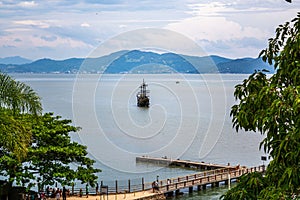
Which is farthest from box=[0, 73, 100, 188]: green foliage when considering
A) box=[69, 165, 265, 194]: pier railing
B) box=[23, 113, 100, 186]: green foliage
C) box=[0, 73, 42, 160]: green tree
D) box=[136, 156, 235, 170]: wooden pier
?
box=[136, 156, 235, 170]: wooden pier

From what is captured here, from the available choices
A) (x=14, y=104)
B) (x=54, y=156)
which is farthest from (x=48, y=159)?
(x=14, y=104)

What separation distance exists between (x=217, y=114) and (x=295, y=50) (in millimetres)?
87177

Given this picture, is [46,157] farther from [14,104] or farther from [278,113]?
[278,113]

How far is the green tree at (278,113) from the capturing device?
5668mm

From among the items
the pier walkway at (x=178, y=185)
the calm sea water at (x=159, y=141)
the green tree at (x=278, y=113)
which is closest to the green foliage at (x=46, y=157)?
the pier walkway at (x=178, y=185)

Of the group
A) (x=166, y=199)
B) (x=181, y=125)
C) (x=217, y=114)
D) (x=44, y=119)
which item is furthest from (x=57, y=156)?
(x=217, y=114)

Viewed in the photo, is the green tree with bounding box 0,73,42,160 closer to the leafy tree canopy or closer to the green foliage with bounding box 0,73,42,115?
the green foliage with bounding box 0,73,42,115

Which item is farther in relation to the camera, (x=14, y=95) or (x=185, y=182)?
(x=185, y=182)

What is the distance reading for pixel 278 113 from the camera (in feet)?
18.6

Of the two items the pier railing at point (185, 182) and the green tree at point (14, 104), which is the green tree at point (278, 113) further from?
the pier railing at point (185, 182)

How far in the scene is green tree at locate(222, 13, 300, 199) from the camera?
567 centimetres

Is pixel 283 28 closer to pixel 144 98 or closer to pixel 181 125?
pixel 181 125

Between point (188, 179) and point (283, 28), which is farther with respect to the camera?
point (188, 179)

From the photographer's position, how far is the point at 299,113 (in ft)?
18.4
